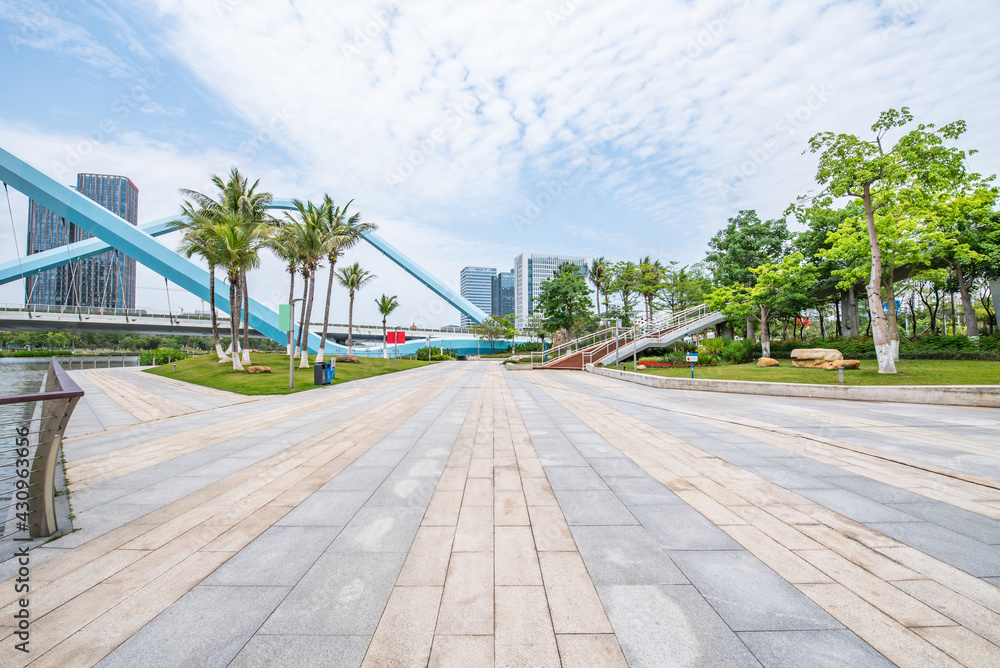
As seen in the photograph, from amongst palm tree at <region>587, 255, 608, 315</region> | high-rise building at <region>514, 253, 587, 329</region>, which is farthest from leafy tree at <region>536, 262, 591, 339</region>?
high-rise building at <region>514, 253, 587, 329</region>

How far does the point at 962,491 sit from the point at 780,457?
187 cm

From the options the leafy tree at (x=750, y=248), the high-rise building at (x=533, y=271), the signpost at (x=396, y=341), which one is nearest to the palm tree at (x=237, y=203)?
the signpost at (x=396, y=341)

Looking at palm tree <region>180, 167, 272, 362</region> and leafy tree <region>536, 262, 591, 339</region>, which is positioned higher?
palm tree <region>180, 167, 272, 362</region>

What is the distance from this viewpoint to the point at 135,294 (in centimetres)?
10006

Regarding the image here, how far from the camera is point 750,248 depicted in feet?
111

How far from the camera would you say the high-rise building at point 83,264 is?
209 feet

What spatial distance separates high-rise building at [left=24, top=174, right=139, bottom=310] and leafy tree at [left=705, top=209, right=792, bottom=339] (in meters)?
72.4

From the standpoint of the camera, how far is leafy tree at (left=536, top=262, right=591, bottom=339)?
47844 mm

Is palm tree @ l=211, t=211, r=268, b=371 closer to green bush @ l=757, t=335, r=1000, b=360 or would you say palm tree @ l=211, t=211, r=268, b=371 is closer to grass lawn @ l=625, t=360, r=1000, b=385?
grass lawn @ l=625, t=360, r=1000, b=385

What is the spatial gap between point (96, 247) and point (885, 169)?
87.5 metres

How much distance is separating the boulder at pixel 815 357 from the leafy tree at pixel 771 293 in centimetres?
636

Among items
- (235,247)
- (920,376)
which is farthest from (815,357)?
(235,247)

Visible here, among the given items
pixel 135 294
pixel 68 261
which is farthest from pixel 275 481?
pixel 135 294

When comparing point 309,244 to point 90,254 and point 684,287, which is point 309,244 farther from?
point 90,254
